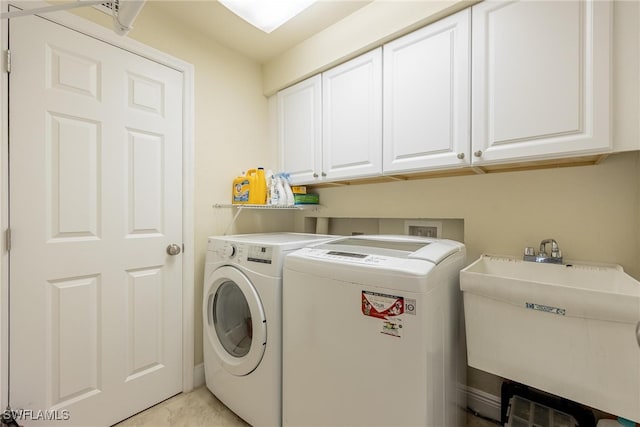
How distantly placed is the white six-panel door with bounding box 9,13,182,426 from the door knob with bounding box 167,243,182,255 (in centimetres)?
3

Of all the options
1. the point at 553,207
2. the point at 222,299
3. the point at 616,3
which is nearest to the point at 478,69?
the point at 616,3

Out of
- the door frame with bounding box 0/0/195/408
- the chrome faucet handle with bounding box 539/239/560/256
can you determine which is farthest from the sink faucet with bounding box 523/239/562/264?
the door frame with bounding box 0/0/195/408

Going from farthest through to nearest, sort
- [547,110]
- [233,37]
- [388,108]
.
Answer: [233,37] → [388,108] → [547,110]

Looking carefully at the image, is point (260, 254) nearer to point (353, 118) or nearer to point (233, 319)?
point (233, 319)

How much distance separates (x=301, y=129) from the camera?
84.3 inches

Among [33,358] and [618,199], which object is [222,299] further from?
[618,199]

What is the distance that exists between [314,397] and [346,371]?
244 millimetres

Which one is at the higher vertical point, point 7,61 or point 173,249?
point 7,61

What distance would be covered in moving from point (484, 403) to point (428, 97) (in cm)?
175

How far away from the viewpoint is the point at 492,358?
43.4 inches

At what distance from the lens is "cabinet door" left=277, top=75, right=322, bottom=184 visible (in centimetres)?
203

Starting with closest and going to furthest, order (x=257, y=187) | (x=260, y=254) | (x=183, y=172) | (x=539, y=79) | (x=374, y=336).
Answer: (x=374, y=336) < (x=539, y=79) < (x=260, y=254) < (x=183, y=172) < (x=257, y=187)

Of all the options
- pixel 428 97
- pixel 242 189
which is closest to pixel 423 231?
pixel 428 97

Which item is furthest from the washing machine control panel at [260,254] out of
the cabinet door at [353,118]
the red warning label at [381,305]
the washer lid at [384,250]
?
the cabinet door at [353,118]
